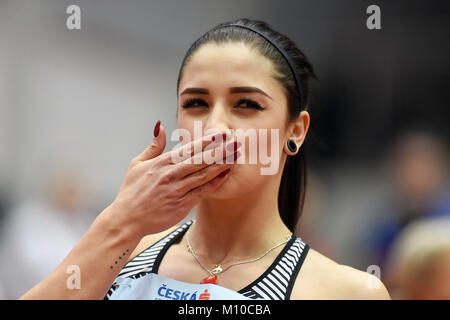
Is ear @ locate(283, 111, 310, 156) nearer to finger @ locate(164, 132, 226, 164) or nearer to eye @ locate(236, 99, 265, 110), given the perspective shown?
eye @ locate(236, 99, 265, 110)

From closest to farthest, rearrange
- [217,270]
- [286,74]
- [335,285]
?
1. [335,285]
2. [217,270]
3. [286,74]

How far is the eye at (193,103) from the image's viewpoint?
60.3 inches

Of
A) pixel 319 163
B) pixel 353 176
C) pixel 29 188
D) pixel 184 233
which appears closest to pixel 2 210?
pixel 29 188

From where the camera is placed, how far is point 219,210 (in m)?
1.60

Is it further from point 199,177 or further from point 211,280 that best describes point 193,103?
point 211,280

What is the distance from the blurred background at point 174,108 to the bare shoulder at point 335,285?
159 cm

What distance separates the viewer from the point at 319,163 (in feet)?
11.9

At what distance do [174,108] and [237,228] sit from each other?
1.99 metres

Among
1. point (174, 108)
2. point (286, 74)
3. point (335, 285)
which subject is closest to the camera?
point (335, 285)

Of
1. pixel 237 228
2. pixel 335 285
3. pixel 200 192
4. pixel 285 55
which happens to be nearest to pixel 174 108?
pixel 285 55

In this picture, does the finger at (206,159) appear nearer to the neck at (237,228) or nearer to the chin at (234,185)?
the chin at (234,185)

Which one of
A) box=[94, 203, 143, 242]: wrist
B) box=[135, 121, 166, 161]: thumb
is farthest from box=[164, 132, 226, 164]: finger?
box=[94, 203, 143, 242]: wrist

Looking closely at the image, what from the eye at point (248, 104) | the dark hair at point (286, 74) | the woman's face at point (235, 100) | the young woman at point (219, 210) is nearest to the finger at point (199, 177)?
the young woman at point (219, 210)

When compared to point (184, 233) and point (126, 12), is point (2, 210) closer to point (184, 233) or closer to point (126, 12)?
point (126, 12)
